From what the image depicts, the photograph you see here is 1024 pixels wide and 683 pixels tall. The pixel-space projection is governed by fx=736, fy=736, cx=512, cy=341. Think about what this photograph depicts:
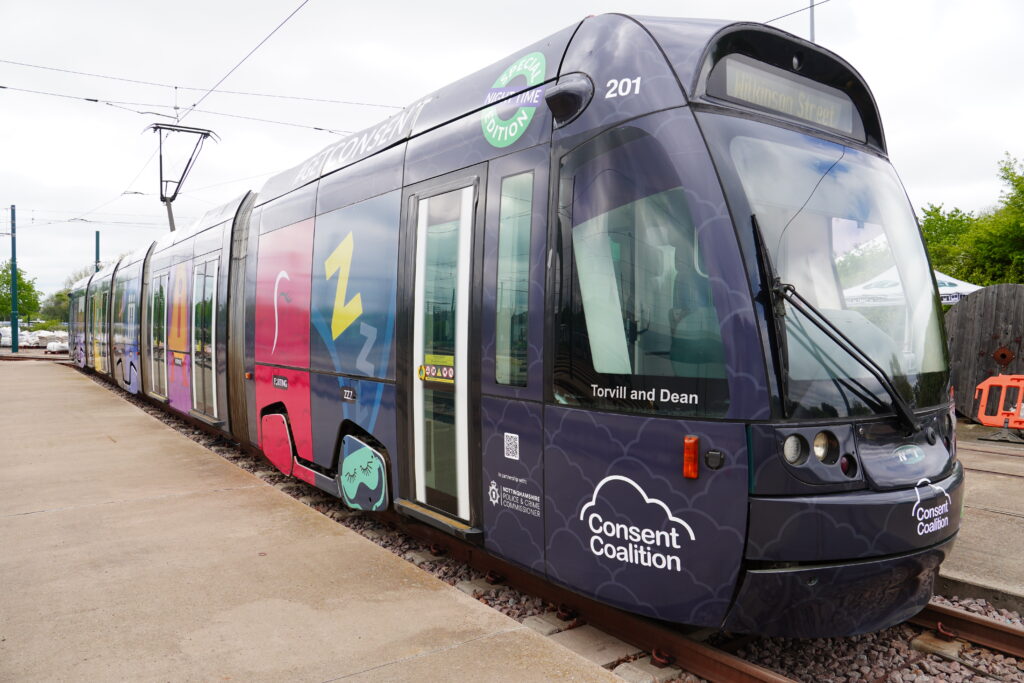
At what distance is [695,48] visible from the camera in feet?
11.5

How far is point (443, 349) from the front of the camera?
4703 mm

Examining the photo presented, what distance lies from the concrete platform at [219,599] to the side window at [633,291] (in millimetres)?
1361

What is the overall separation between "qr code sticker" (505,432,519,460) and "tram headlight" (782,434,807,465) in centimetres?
149

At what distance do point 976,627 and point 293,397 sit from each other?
222 inches

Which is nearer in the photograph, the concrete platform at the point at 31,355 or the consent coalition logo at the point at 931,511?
the consent coalition logo at the point at 931,511

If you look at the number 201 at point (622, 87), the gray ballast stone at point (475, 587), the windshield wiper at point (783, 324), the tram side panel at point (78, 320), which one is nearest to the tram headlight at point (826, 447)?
the windshield wiper at point (783, 324)

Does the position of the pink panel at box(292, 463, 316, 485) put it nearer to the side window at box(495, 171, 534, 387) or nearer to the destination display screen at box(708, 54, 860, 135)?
the side window at box(495, 171, 534, 387)

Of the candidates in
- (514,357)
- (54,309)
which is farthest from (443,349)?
(54,309)

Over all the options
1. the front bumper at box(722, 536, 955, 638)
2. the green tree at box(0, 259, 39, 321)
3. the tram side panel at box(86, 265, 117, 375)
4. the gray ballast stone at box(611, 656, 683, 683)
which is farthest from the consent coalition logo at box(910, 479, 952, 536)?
the green tree at box(0, 259, 39, 321)

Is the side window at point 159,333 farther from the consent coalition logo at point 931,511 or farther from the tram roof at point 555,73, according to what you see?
the consent coalition logo at point 931,511

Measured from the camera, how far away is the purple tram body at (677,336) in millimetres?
3170

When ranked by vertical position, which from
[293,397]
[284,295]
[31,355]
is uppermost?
[284,295]

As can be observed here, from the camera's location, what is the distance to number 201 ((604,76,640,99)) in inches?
141

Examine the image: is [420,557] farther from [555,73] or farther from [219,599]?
Answer: [555,73]
